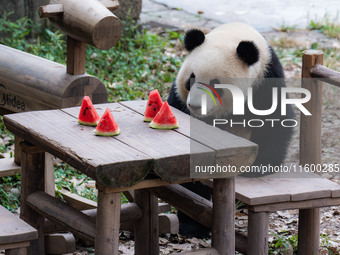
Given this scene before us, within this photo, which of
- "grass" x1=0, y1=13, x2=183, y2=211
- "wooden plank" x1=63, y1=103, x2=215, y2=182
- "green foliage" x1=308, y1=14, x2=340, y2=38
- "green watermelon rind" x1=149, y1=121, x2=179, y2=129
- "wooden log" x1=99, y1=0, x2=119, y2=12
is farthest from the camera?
"green foliage" x1=308, y1=14, x2=340, y2=38

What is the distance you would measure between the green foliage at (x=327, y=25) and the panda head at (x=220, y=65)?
450cm

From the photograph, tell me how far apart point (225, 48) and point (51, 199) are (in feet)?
4.06

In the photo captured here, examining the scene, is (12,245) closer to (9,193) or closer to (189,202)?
(189,202)

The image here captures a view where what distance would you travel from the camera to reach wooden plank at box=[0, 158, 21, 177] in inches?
170

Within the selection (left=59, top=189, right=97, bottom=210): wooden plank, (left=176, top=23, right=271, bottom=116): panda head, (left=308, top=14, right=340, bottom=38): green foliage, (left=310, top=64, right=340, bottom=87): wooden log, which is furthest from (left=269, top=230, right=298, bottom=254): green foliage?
(left=308, top=14, right=340, bottom=38): green foliage

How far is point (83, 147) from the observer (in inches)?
105

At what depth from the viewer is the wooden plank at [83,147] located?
2480 mm

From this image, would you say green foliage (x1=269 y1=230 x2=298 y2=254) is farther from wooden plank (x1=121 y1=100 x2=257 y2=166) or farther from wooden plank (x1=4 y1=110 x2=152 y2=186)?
wooden plank (x1=4 y1=110 x2=152 y2=186)

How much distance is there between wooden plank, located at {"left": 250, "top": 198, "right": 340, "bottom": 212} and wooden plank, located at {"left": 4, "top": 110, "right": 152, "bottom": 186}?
78cm

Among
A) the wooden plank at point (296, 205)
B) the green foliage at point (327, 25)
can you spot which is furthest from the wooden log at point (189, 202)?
the green foliage at point (327, 25)

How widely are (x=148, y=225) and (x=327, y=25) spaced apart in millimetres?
5362

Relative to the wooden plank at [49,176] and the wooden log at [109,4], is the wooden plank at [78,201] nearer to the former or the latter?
the wooden plank at [49,176]

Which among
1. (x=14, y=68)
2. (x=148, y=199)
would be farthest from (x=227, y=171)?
(x=14, y=68)

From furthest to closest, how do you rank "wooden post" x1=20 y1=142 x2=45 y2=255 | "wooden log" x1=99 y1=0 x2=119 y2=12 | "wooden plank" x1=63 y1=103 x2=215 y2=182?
"wooden log" x1=99 y1=0 x2=119 y2=12 < "wooden post" x1=20 y1=142 x2=45 y2=255 < "wooden plank" x1=63 y1=103 x2=215 y2=182
